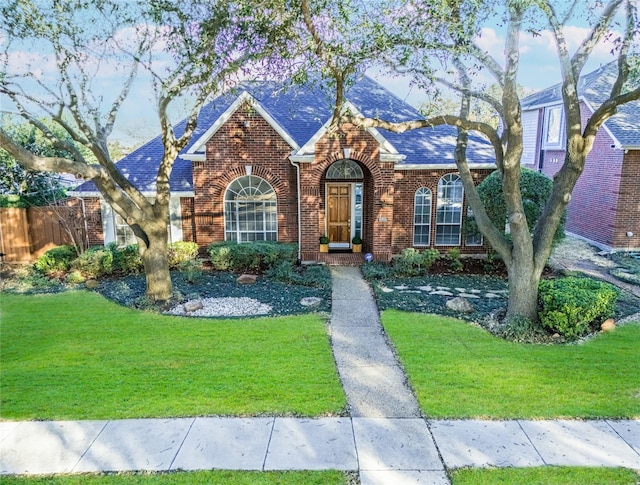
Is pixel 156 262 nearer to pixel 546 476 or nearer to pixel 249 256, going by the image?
pixel 249 256

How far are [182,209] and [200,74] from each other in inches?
253

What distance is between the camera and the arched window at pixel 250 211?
50.3ft

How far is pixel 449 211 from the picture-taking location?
15.7 meters

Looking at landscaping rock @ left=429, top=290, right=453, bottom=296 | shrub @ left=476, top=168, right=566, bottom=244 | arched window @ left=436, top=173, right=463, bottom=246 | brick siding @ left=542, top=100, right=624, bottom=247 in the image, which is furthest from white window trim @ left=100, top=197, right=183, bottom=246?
brick siding @ left=542, top=100, right=624, bottom=247

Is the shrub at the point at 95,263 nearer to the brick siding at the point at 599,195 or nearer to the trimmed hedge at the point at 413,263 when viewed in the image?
the trimmed hedge at the point at 413,263

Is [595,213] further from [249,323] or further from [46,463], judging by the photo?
[46,463]

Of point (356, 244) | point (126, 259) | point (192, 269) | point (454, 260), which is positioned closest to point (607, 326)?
point (454, 260)


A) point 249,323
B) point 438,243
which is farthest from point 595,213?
point 249,323

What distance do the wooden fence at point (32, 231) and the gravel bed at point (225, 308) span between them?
697cm

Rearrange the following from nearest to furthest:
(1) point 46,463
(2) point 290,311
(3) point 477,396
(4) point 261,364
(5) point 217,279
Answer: (1) point 46,463, (3) point 477,396, (4) point 261,364, (2) point 290,311, (5) point 217,279

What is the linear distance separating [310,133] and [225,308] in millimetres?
7557

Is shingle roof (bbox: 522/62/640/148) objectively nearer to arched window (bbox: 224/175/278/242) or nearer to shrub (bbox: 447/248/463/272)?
shrub (bbox: 447/248/463/272)

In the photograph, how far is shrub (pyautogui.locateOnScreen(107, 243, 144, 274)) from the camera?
14.2 m

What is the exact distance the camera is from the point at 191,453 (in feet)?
17.9
